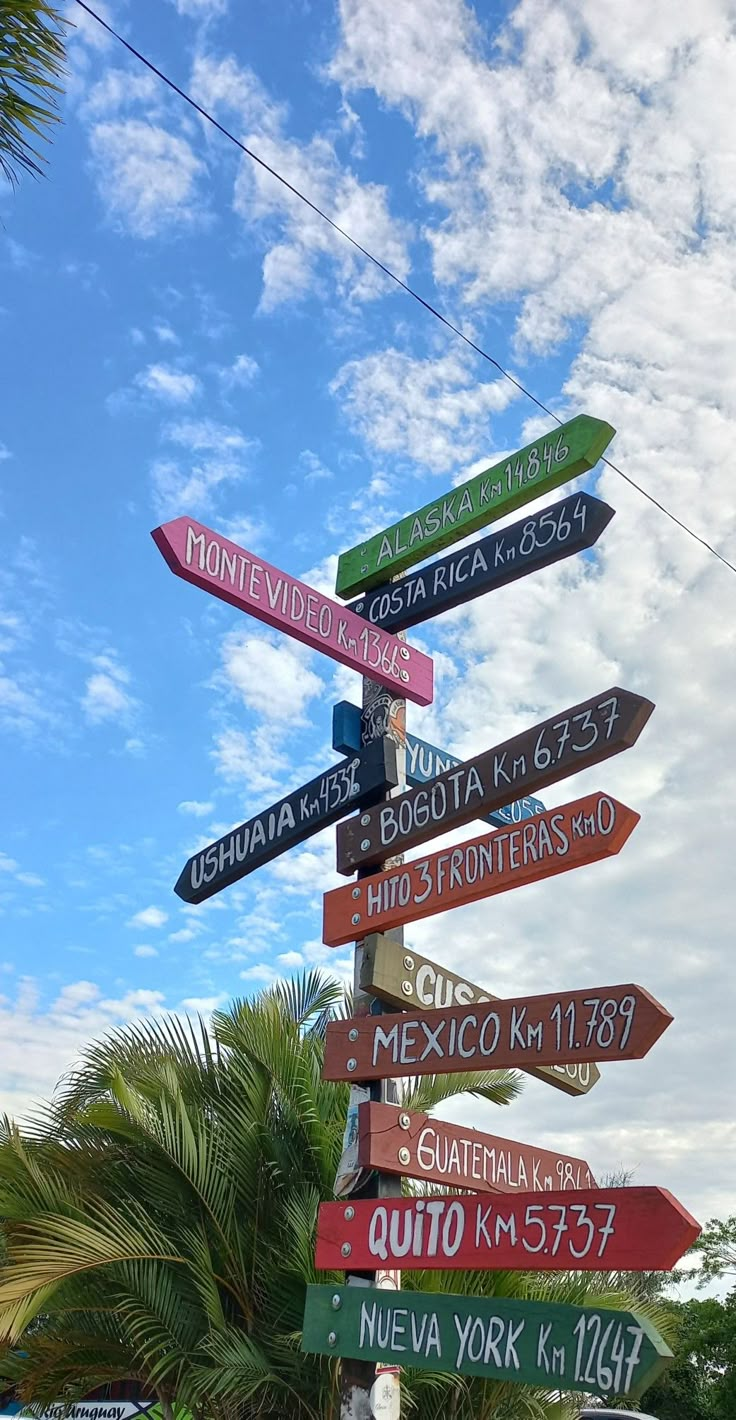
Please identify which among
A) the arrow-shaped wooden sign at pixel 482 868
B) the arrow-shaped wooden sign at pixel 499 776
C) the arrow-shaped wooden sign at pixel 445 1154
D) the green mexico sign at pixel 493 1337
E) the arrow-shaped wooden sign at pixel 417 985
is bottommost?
the green mexico sign at pixel 493 1337

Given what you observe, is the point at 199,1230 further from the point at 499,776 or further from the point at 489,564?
the point at 489,564

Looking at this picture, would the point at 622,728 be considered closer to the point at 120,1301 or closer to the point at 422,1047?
the point at 422,1047

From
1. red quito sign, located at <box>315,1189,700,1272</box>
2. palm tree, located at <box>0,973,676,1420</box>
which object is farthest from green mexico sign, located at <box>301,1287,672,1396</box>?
palm tree, located at <box>0,973,676,1420</box>

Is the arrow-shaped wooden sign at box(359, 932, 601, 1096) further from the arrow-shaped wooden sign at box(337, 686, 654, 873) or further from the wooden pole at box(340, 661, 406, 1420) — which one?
the arrow-shaped wooden sign at box(337, 686, 654, 873)

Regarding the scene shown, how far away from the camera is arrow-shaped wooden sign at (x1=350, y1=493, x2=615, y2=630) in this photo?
488cm

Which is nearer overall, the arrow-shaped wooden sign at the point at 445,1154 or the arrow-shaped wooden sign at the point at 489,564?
the arrow-shaped wooden sign at the point at 445,1154

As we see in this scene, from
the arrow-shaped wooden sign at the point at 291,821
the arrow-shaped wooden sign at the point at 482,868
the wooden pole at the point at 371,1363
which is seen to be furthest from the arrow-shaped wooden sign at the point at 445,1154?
the arrow-shaped wooden sign at the point at 291,821

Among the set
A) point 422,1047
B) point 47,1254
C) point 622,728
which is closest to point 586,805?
point 622,728

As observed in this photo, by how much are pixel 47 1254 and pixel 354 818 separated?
221 centimetres

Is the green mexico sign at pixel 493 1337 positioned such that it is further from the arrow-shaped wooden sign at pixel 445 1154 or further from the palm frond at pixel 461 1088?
the palm frond at pixel 461 1088

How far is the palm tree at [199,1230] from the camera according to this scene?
556 centimetres

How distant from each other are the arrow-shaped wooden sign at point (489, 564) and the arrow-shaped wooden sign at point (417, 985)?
Result: 1732mm

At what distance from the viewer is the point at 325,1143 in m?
6.21

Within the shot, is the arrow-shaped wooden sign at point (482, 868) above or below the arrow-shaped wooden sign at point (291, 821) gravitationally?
below
